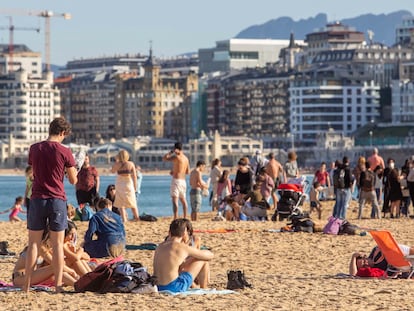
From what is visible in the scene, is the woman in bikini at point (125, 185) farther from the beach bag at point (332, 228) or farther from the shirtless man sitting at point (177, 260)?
the shirtless man sitting at point (177, 260)

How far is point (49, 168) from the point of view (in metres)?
15.9

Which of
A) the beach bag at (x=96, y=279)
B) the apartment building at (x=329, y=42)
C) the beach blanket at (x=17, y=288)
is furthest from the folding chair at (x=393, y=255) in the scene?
the apartment building at (x=329, y=42)

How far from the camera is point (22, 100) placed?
634ft

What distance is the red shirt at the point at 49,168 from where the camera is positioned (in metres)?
15.9

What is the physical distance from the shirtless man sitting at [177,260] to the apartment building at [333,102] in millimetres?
149967

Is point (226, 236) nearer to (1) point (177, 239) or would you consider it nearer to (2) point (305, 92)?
(1) point (177, 239)

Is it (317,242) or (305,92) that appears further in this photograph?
(305,92)

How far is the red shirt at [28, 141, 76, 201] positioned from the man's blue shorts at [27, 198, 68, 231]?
6 cm

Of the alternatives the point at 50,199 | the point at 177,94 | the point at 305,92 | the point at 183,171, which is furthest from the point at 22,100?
the point at 50,199

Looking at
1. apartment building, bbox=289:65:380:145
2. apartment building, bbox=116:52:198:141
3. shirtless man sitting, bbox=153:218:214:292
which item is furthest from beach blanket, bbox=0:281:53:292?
apartment building, bbox=116:52:198:141

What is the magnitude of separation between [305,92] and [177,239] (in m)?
152

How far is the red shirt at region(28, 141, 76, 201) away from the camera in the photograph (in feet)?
52.2

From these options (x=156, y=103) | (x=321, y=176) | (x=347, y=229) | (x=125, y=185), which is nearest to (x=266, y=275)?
Result: (x=347, y=229)

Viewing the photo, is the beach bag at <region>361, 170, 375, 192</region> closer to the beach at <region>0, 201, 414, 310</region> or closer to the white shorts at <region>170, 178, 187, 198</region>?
the beach at <region>0, 201, 414, 310</region>
